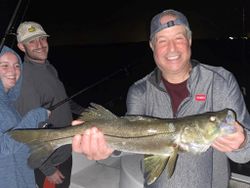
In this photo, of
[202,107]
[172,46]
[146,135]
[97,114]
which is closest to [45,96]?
[97,114]

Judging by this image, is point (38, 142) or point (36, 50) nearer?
point (38, 142)

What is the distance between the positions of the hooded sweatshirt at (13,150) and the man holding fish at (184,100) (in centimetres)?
69

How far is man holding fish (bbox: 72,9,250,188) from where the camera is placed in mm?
2967

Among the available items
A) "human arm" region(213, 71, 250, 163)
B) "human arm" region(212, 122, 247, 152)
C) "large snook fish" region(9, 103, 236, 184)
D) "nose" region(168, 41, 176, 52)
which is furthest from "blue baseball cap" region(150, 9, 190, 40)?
"human arm" region(212, 122, 247, 152)

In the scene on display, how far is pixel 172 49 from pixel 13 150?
6.31 ft

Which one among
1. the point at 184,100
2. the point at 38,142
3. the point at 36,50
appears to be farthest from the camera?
the point at 36,50

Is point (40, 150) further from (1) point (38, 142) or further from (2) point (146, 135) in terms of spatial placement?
(2) point (146, 135)

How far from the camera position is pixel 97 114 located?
132 inches

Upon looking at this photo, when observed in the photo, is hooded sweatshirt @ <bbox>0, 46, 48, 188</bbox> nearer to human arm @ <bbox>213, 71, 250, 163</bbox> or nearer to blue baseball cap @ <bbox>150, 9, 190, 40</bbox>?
blue baseball cap @ <bbox>150, 9, 190, 40</bbox>

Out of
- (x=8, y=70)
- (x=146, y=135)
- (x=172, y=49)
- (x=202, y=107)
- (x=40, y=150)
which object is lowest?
(x=40, y=150)

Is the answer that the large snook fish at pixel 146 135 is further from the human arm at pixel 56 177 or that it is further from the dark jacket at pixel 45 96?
the human arm at pixel 56 177

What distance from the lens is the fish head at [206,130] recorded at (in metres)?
2.83

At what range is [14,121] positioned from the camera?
363cm

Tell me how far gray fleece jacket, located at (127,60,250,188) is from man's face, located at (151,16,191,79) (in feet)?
0.54
